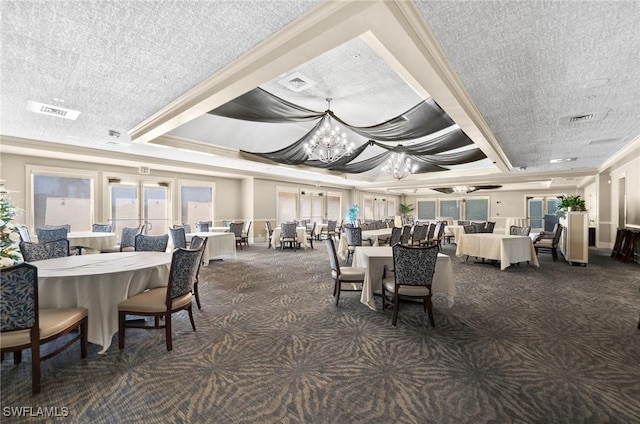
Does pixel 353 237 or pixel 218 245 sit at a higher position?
pixel 353 237

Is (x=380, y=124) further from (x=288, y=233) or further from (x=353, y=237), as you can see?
(x=288, y=233)

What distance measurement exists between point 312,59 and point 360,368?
2905 millimetres

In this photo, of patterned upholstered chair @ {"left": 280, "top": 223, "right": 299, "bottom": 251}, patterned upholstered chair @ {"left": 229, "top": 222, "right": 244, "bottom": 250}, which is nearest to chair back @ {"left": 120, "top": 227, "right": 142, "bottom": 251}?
patterned upholstered chair @ {"left": 229, "top": 222, "right": 244, "bottom": 250}

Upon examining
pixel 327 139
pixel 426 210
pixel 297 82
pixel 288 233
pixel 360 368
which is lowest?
pixel 360 368

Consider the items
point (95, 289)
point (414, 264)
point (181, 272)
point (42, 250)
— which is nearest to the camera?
point (95, 289)

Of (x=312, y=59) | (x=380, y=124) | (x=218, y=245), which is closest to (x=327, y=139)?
(x=380, y=124)

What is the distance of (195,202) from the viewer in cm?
1037

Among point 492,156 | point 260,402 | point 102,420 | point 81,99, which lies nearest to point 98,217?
point 81,99

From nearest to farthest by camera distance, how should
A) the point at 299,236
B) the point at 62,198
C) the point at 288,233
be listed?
1. the point at 62,198
2. the point at 288,233
3. the point at 299,236

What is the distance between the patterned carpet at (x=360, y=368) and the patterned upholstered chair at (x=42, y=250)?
1.91m

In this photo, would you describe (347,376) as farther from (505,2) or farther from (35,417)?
(505,2)

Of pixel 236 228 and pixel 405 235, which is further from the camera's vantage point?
pixel 236 228

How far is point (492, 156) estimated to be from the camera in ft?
21.6

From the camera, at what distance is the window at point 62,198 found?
7.04 metres
